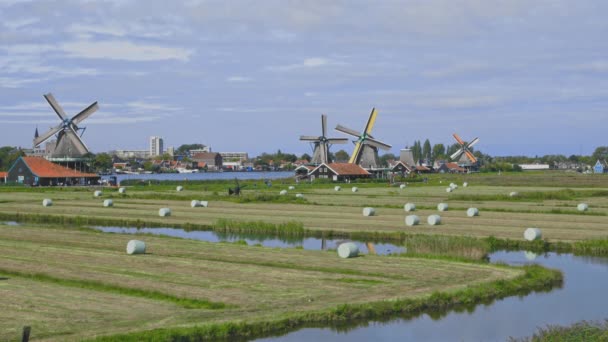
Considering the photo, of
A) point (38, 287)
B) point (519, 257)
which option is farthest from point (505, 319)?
point (38, 287)

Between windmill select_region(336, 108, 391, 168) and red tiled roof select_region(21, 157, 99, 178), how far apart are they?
47043mm

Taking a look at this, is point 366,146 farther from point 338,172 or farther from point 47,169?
point 47,169

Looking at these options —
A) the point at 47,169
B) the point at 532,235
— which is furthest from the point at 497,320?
the point at 47,169

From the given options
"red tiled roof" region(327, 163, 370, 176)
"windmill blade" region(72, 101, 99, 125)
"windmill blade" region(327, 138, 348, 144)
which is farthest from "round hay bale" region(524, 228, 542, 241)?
"windmill blade" region(327, 138, 348, 144)

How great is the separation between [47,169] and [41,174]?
8.11 feet

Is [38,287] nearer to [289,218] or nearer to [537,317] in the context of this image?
[537,317]

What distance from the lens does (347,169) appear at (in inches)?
4705

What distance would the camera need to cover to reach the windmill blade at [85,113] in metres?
115

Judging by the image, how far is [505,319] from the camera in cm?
1961

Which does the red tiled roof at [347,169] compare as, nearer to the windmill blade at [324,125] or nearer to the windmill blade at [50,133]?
the windmill blade at [324,125]

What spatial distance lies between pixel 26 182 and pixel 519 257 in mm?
87633

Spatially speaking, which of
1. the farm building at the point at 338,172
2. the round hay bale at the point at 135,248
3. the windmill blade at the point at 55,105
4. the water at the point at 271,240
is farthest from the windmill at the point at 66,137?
the round hay bale at the point at 135,248

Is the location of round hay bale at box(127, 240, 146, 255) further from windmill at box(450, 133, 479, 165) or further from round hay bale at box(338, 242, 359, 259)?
windmill at box(450, 133, 479, 165)

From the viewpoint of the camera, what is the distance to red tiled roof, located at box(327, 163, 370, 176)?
384 feet
